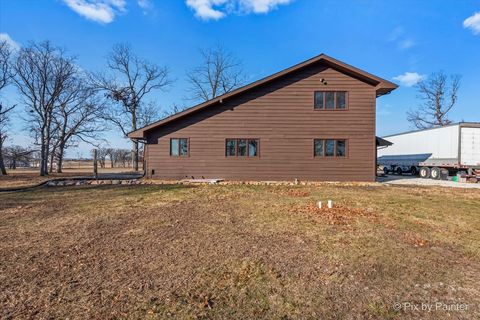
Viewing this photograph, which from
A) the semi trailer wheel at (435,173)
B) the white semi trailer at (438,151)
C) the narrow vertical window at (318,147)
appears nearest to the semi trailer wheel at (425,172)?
the white semi trailer at (438,151)

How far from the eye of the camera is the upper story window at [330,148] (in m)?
15.9

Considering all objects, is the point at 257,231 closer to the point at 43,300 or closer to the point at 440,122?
the point at 43,300

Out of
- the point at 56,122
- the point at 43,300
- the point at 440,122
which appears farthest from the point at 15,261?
the point at 440,122

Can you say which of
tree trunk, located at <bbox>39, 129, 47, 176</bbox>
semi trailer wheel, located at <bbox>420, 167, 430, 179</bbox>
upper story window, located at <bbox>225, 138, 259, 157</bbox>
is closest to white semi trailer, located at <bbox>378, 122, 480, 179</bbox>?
semi trailer wheel, located at <bbox>420, 167, 430, 179</bbox>

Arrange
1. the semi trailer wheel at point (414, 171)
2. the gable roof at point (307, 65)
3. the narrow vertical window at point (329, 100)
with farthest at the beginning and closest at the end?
the semi trailer wheel at point (414, 171) < the narrow vertical window at point (329, 100) < the gable roof at point (307, 65)

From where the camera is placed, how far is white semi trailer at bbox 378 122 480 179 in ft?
57.1

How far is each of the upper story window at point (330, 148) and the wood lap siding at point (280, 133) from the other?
243mm

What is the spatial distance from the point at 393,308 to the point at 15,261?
16.5ft

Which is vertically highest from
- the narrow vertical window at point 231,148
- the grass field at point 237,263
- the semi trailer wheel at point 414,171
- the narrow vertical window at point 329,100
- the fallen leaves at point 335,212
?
the narrow vertical window at point 329,100

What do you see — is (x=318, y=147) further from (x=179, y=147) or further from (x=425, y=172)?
(x=425, y=172)

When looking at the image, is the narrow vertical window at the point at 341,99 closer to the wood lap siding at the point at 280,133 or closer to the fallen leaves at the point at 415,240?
the wood lap siding at the point at 280,133

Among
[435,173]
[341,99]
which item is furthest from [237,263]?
[435,173]

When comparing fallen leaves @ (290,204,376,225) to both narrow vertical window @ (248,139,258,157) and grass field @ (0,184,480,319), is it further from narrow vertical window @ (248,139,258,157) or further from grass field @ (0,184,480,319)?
narrow vertical window @ (248,139,258,157)

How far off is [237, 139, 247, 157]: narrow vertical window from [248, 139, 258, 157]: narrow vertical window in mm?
224
